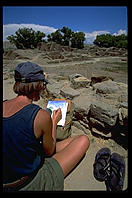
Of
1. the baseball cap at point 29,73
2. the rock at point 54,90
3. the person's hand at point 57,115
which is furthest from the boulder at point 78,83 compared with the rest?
the baseball cap at point 29,73

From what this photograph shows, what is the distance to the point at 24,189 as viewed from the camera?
1.62 metres

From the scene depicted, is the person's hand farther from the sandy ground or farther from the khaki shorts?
the sandy ground

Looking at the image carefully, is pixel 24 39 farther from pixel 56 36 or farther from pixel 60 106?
pixel 60 106

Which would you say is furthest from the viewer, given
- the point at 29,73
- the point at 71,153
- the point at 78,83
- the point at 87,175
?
the point at 78,83

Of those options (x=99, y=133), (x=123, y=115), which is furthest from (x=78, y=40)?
(x=123, y=115)

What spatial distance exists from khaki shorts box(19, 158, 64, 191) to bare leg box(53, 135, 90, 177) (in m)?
0.08

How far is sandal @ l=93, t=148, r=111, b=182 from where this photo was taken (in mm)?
2259

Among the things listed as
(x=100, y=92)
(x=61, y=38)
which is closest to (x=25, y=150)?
(x=100, y=92)

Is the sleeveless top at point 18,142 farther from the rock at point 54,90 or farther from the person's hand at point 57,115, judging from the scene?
the rock at point 54,90

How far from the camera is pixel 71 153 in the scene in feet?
6.72

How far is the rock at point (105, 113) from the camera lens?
115 inches

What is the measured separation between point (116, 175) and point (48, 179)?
2.71ft

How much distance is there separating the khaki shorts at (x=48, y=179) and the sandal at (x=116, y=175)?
26.0 inches
